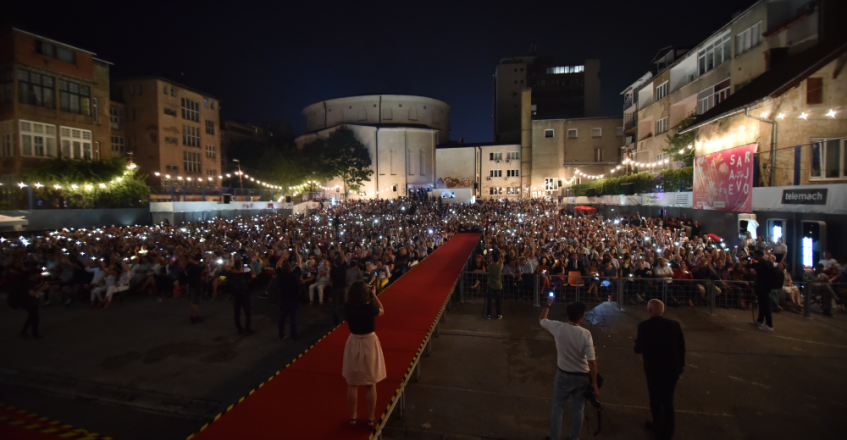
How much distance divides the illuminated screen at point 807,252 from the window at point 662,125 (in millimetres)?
18941

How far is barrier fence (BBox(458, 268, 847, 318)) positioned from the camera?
28.9ft

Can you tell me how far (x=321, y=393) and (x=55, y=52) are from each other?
36.0 metres

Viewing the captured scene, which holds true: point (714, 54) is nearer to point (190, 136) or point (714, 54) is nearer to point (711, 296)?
point (711, 296)

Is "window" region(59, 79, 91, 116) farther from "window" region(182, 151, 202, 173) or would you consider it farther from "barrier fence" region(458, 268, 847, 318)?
"barrier fence" region(458, 268, 847, 318)

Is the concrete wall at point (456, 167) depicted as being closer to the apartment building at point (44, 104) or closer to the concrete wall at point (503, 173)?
the concrete wall at point (503, 173)

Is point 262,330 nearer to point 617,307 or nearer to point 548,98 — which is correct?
point 617,307

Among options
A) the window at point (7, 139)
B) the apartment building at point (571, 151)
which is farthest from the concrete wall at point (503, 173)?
the window at point (7, 139)

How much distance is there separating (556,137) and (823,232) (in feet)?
127

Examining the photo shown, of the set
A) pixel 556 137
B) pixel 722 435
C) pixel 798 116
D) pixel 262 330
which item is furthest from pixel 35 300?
pixel 556 137

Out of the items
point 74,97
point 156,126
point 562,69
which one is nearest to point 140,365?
point 74,97

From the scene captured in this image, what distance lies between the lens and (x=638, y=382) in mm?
5816

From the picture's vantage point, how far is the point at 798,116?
1295 centimetres

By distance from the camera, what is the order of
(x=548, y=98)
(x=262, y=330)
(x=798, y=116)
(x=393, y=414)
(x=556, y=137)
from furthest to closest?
(x=548, y=98) < (x=556, y=137) < (x=798, y=116) < (x=262, y=330) < (x=393, y=414)

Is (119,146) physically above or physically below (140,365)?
above
